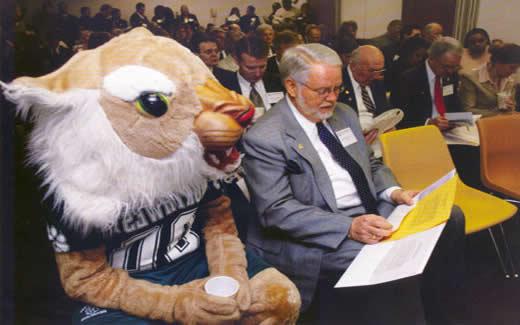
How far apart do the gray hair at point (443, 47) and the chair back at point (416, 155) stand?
31 cm

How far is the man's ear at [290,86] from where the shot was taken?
57.6 inches

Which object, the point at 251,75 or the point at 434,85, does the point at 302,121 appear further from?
the point at 434,85

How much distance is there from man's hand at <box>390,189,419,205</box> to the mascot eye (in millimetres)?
923

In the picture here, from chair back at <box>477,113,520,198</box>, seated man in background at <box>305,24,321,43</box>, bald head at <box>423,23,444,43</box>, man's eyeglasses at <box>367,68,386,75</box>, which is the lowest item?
chair back at <box>477,113,520,198</box>

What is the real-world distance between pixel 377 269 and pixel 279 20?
0.83 metres

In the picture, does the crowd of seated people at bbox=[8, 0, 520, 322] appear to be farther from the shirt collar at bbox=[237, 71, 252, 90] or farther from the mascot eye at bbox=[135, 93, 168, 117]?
the mascot eye at bbox=[135, 93, 168, 117]

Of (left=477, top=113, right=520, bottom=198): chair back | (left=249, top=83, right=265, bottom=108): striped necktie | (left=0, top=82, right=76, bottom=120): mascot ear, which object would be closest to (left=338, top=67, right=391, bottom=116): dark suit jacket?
(left=249, top=83, right=265, bottom=108): striped necktie

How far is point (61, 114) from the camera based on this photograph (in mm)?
1002

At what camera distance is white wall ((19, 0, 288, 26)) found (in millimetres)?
1154

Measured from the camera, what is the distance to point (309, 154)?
146 centimetres

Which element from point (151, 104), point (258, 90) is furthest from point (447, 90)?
point (151, 104)

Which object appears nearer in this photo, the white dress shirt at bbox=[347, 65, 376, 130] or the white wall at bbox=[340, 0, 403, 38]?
the white wall at bbox=[340, 0, 403, 38]

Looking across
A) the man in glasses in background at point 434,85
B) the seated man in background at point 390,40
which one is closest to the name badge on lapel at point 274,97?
the seated man in background at point 390,40

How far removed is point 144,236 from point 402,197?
0.88 m
